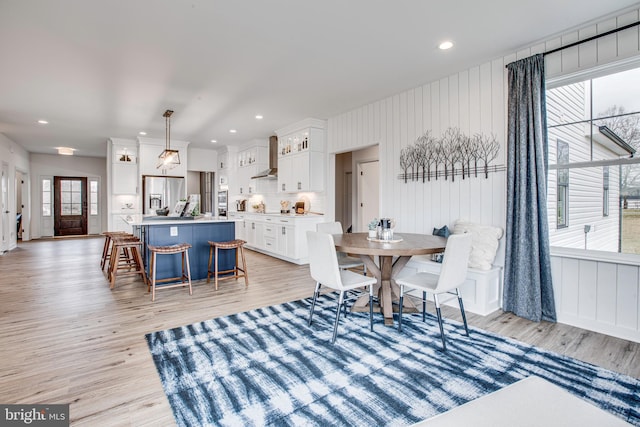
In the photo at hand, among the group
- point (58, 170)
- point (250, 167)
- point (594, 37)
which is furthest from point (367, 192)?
point (58, 170)

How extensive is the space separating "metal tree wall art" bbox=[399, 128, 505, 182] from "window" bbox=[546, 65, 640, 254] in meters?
0.59

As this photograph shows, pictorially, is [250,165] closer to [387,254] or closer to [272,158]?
[272,158]

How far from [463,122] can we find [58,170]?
1226 centimetres

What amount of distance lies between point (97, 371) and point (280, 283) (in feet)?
8.33

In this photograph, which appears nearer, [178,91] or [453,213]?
[453,213]

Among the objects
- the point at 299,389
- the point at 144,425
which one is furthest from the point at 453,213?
the point at 144,425

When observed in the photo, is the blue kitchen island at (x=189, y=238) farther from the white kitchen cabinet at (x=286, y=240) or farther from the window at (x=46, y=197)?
the window at (x=46, y=197)

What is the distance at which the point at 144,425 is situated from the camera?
1665 mm

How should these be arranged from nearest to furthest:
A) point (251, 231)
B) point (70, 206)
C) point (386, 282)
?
point (386, 282) < point (251, 231) < point (70, 206)

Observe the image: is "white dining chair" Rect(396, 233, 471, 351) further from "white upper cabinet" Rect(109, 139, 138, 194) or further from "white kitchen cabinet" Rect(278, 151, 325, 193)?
"white upper cabinet" Rect(109, 139, 138, 194)

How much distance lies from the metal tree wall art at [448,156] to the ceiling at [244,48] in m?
0.81

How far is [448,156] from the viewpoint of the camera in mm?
3967

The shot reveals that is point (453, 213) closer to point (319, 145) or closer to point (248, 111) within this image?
point (319, 145)

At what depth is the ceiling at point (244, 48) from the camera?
2.61 metres
